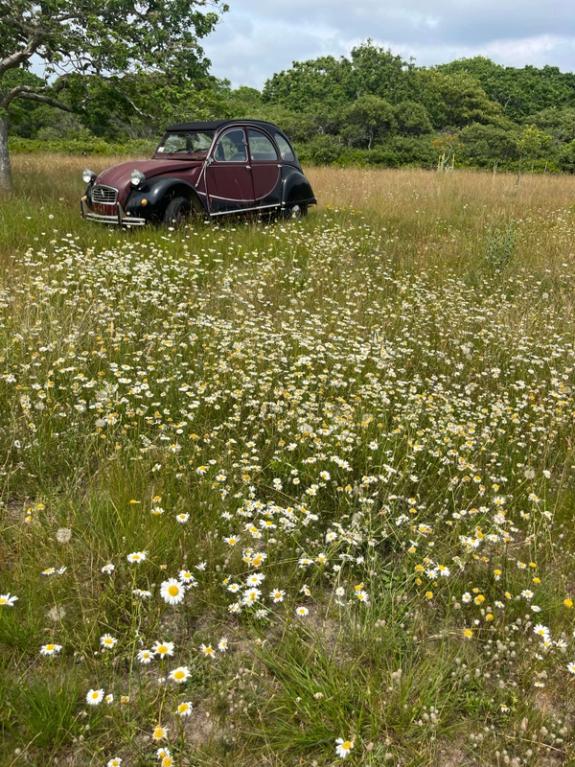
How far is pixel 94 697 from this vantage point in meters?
1.92

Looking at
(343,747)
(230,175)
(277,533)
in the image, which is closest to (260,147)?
(230,175)

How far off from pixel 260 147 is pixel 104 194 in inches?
132

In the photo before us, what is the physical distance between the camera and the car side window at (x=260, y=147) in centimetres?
1036

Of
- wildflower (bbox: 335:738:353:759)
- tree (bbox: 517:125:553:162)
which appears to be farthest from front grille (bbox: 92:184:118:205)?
tree (bbox: 517:125:553:162)

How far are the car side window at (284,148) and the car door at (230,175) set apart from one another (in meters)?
1.15

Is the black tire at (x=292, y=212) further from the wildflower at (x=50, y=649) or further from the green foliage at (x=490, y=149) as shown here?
the green foliage at (x=490, y=149)

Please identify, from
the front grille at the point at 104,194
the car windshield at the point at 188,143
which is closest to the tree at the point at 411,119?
the car windshield at the point at 188,143

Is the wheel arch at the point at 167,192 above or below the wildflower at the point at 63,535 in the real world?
above

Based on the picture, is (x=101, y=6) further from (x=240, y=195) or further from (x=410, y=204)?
(x=410, y=204)

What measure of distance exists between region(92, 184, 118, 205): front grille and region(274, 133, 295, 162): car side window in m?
3.92

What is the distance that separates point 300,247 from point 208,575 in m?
6.55

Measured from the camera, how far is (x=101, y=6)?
9727 millimetres

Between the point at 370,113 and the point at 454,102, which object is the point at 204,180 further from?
the point at 454,102

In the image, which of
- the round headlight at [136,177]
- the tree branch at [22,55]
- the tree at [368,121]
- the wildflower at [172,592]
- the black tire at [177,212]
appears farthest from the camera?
the tree at [368,121]
